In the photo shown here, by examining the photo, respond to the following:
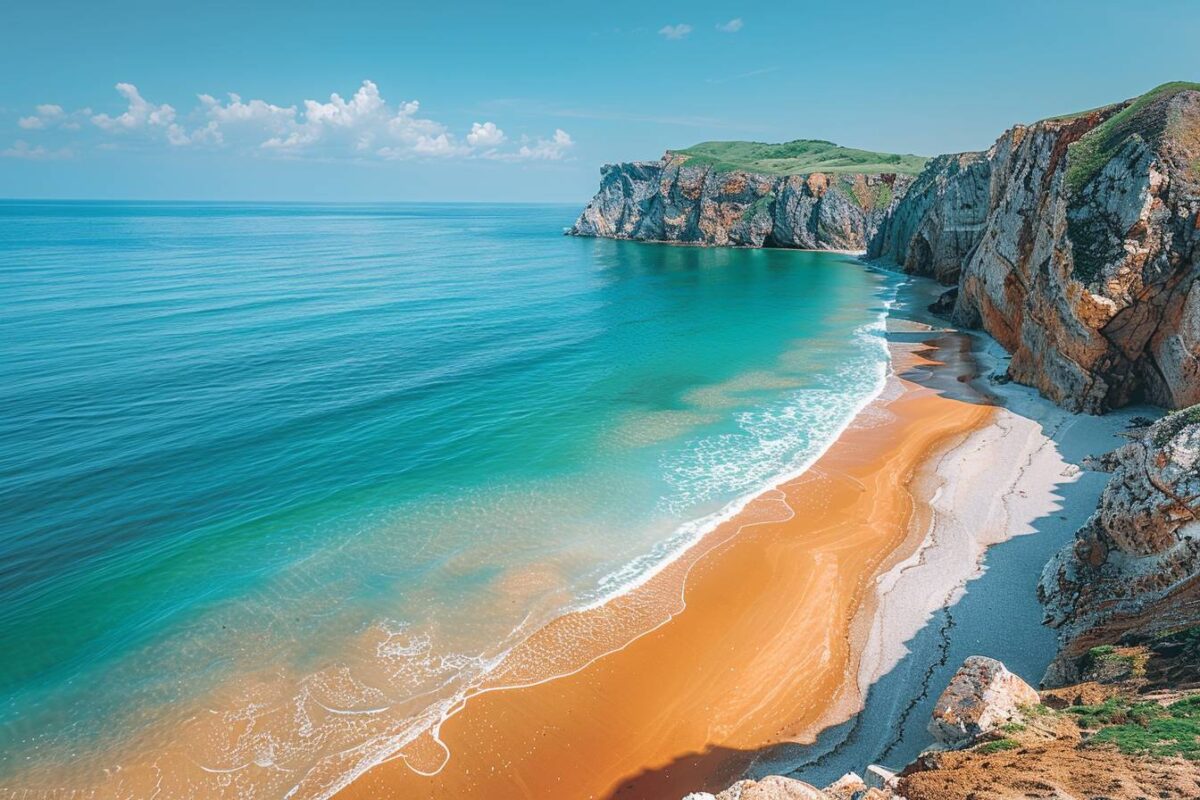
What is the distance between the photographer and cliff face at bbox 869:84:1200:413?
24109 millimetres

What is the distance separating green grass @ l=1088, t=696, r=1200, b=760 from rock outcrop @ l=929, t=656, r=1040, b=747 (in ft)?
3.86

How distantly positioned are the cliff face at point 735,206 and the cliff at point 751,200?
168 millimetres

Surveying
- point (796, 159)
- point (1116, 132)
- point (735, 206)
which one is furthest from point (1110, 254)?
point (796, 159)

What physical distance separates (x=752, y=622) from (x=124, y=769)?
1505cm

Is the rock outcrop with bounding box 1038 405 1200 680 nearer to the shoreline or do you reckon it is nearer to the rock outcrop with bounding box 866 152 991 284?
the shoreline

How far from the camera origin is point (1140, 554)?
522 inches

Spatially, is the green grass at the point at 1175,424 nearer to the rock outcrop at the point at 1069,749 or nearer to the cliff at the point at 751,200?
the rock outcrop at the point at 1069,749

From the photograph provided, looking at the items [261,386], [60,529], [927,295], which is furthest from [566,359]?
[927,295]

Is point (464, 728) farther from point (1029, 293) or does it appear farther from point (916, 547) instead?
point (1029, 293)

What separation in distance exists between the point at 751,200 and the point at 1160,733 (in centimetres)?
11440

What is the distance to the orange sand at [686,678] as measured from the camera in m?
12.4

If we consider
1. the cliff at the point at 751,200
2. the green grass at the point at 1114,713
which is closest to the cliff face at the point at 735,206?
the cliff at the point at 751,200

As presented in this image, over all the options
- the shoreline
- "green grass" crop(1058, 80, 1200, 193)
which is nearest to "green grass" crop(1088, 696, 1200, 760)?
the shoreline

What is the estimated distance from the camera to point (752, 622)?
16.5 meters
